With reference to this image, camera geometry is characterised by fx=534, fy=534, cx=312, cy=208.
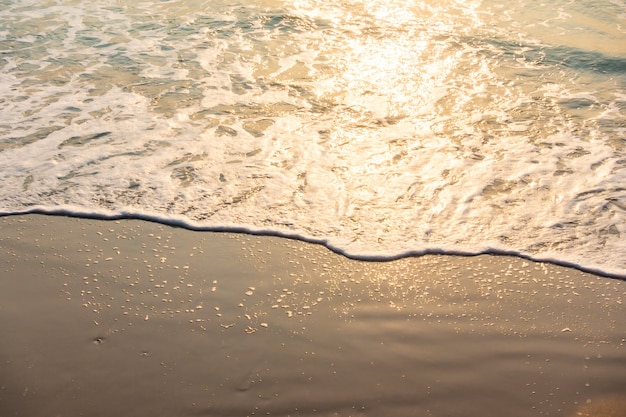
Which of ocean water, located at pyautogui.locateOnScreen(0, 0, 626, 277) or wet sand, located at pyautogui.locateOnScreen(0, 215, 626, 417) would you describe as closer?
wet sand, located at pyautogui.locateOnScreen(0, 215, 626, 417)

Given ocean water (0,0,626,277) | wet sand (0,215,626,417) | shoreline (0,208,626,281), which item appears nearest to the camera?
wet sand (0,215,626,417)

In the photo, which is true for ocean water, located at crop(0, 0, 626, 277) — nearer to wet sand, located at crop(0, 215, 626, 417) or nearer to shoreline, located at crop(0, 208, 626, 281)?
shoreline, located at crop(0, 208, 626, 281)

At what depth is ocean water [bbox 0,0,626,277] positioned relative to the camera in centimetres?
357

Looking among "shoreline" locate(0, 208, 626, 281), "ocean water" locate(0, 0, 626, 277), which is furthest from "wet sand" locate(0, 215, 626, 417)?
"ocean water" locate(0, 0, 626, 277)

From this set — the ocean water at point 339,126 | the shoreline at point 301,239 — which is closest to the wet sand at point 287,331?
the shoreline at point 301,239

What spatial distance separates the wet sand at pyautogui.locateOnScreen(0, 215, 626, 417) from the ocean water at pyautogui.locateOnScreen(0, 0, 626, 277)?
0.28m

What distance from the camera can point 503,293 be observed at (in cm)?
293

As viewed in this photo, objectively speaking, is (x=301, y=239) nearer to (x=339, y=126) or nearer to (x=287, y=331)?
(x=287, y=331)

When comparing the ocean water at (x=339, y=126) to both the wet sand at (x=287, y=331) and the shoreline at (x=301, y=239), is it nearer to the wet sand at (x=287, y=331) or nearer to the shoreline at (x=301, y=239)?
the shoreline at (x=301, y=239)

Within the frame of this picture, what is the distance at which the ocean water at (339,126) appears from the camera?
3574 millimetres

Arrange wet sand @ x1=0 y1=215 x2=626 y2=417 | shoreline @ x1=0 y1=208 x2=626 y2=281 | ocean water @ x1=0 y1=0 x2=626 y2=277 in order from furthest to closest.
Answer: ocean water @ x1=0 y1=0 x2=626 y2=277, shoreline @ x1=0 y1=208 x2=626 y2=281, wet sand @ x1=0 y1=215 x2=626 y2=417

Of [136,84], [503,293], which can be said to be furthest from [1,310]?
[136,84]

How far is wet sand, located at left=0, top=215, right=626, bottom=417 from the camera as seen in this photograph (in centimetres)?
233

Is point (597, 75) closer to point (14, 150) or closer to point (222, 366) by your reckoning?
point (222, 366)
